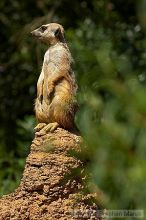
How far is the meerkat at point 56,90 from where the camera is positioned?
5.21 m

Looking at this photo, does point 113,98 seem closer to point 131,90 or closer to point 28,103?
point 131,90

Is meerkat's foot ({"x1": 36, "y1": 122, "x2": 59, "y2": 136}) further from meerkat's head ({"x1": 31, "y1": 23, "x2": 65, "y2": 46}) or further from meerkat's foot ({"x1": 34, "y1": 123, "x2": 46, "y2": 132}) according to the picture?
meerkat's head ({"x1": 31, "y1": 23, "x2": 65, "y2": 46})

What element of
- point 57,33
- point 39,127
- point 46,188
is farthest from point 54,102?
point 46,188

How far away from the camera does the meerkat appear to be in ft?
17.1

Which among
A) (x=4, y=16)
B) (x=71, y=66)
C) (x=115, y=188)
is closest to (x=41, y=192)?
(x=71, y=66)

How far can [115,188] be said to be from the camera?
2305 mm

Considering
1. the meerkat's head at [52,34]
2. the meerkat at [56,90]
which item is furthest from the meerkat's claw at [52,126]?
the meerkat's head at [52,34]

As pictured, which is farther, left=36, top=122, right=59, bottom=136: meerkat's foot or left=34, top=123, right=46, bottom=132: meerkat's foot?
left=34, top=123, right=46, bottom=132: meerkat's foot

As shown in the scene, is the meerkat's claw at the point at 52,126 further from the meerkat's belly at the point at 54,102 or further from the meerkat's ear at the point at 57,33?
the meerkat's ear at the point at 57,33

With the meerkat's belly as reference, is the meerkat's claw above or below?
below

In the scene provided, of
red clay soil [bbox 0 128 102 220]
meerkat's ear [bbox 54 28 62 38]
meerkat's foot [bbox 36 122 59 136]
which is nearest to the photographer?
red clay soil [bbox 0 128 102 220]

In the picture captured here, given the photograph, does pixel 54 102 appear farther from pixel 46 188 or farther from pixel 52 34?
pixel 46 188

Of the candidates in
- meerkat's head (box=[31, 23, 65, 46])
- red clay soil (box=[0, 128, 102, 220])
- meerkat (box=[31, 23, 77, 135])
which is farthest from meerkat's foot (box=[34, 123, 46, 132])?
meerkat's head (box=[31, 23, 65, 46])

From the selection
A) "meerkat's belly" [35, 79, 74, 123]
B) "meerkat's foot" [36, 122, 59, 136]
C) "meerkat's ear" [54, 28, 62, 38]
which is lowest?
"meerkat's foot" [36, 122, 59, 136]
